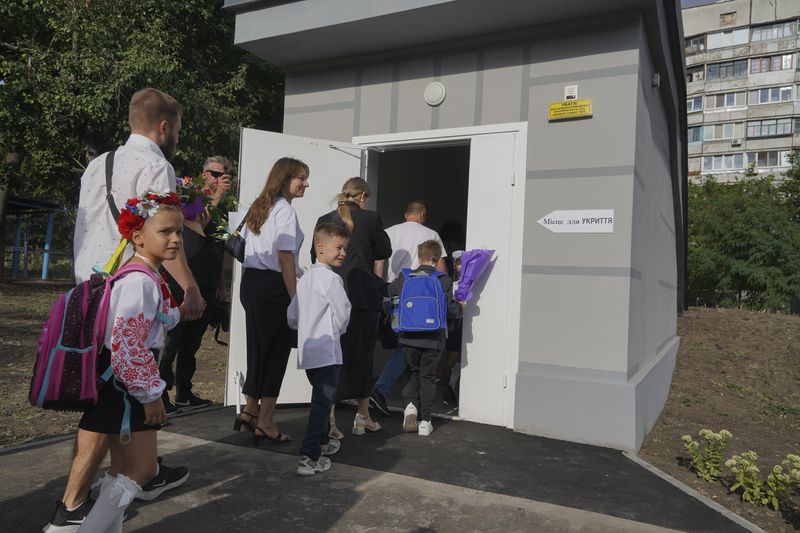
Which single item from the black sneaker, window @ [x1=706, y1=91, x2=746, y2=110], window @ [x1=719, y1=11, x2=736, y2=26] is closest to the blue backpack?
the black sneaker

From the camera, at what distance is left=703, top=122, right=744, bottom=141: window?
54.5m

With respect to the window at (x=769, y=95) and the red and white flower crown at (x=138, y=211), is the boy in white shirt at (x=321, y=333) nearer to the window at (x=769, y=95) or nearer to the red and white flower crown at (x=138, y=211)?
the red and white flower crown at (x=138, y=211)

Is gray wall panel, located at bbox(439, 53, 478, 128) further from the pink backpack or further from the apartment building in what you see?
the apartment building

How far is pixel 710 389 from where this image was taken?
8.63 meters

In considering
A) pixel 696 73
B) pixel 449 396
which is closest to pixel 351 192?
pixel 449 396

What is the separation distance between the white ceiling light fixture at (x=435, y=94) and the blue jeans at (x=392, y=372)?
225 cm

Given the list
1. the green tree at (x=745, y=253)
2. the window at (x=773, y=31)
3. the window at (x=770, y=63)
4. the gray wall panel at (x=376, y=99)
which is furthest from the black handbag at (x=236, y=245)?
the window at (x=773, y=31)

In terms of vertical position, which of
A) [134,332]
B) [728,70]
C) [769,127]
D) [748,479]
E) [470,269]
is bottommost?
[748,479]

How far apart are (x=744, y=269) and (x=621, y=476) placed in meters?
18.7

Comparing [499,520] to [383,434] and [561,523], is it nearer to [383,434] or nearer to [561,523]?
[561,523]

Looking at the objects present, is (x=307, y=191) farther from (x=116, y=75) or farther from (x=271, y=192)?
(x=116, y=75)

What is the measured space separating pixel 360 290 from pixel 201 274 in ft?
4.70

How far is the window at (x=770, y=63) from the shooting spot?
52094 millimetres

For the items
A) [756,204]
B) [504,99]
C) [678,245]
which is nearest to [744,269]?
[756,204]
